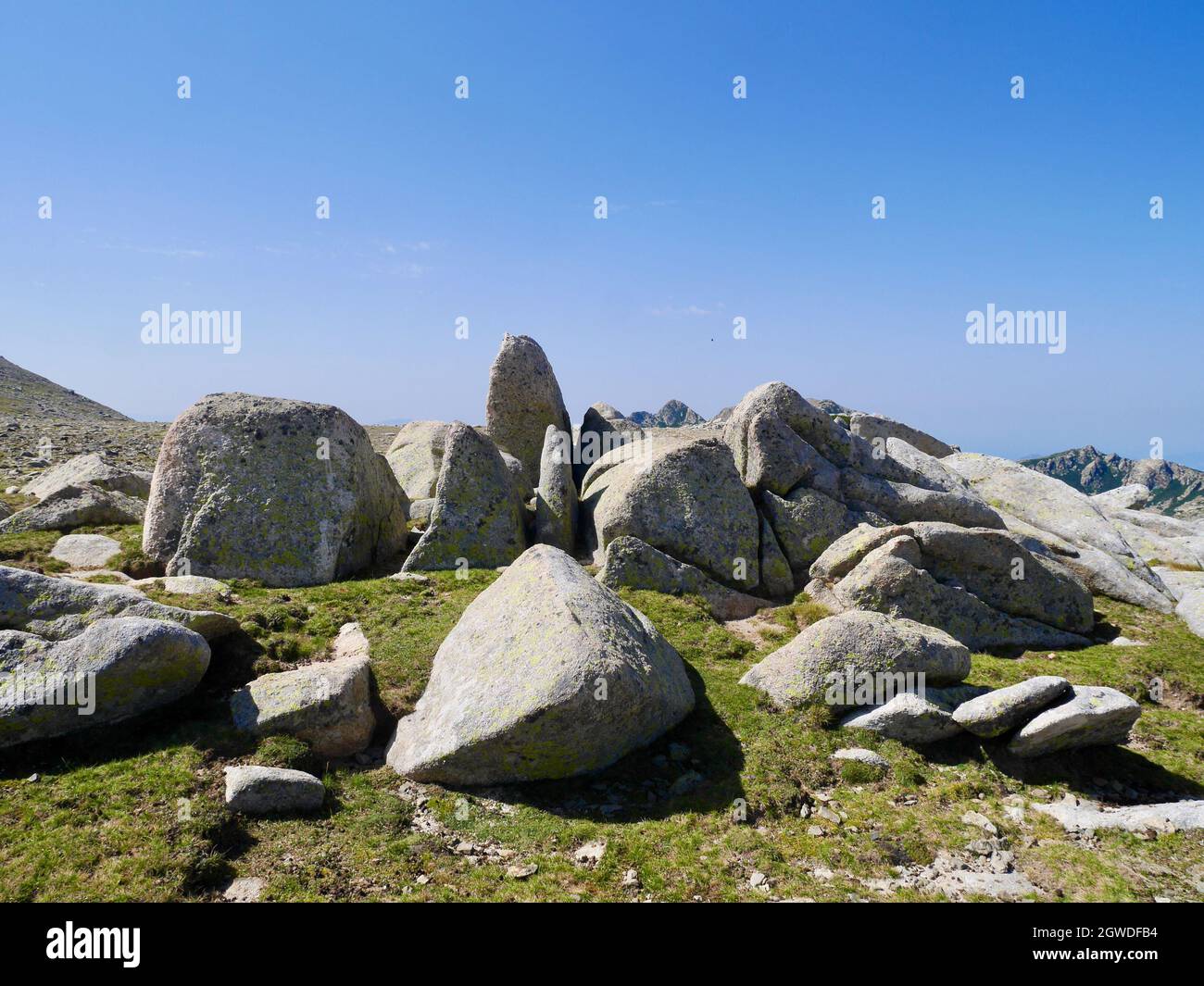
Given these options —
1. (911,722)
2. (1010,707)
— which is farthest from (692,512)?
(1010,707)

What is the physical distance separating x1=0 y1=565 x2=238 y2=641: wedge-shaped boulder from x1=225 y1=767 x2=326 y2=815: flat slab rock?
470 centimetres

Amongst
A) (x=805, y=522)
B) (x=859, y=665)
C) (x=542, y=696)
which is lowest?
(x=859, y=665)

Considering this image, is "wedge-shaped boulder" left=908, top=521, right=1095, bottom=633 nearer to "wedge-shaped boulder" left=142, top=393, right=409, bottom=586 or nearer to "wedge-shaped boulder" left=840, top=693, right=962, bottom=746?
"wedge-shaped boulder" left=840, top=693, right=962, bottom=746

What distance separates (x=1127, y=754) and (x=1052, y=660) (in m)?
6.22

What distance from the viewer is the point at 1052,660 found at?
20.1 m

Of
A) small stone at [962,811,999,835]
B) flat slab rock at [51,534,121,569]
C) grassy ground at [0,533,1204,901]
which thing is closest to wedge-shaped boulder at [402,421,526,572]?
grassy ground at [0,533,1204,901]

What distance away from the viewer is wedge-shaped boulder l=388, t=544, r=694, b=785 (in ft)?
41.6

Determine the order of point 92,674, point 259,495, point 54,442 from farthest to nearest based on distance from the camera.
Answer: point 54,442, point 259,495, point 92,674

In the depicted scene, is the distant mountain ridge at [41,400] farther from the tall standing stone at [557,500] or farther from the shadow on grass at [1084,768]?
the shadow on grass at [1084,768]

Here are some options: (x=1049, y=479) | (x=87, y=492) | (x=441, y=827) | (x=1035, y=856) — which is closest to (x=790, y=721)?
(x=1035, y=856)

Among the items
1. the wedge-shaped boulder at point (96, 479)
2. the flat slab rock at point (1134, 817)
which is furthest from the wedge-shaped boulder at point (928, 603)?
the wedge-shaped boulder at point (96, 479)

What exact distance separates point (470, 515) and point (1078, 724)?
1915cm

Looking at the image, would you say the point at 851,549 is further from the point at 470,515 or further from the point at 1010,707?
the point at 470,515

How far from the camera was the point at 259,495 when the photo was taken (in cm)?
2245
